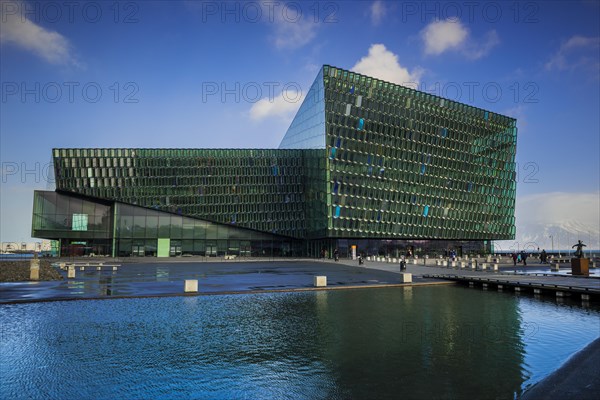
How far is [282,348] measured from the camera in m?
14.2

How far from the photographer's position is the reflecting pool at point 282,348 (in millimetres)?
10539

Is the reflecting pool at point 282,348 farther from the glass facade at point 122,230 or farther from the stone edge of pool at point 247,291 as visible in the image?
the glass facade at point 122,230

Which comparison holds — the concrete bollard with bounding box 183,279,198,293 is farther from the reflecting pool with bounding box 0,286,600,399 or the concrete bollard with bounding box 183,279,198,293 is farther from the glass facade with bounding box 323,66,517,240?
the glass facade with bounding box 323,66,517,240

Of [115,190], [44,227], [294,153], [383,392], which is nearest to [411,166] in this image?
[294,153]

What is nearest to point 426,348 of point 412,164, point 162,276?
point 162,276

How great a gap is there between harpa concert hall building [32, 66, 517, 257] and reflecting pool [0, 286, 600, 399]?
6197cm

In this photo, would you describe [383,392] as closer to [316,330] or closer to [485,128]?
[316,330]

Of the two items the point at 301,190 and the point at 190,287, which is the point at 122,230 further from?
the point at 190,287

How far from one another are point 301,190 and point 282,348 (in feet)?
262

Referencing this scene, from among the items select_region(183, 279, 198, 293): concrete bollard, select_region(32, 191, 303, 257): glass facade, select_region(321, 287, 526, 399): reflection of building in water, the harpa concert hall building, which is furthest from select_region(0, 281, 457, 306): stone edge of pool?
select_region(32, 191, 303, 257): glass facade

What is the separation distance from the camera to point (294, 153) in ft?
311

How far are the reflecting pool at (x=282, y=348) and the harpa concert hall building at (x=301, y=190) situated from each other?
61973 mm

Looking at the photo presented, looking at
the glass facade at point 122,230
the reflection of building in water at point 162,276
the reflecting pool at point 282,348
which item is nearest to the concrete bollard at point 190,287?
the reflecting pool at point 282,348

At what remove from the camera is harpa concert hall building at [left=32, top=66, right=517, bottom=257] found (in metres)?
84.8
